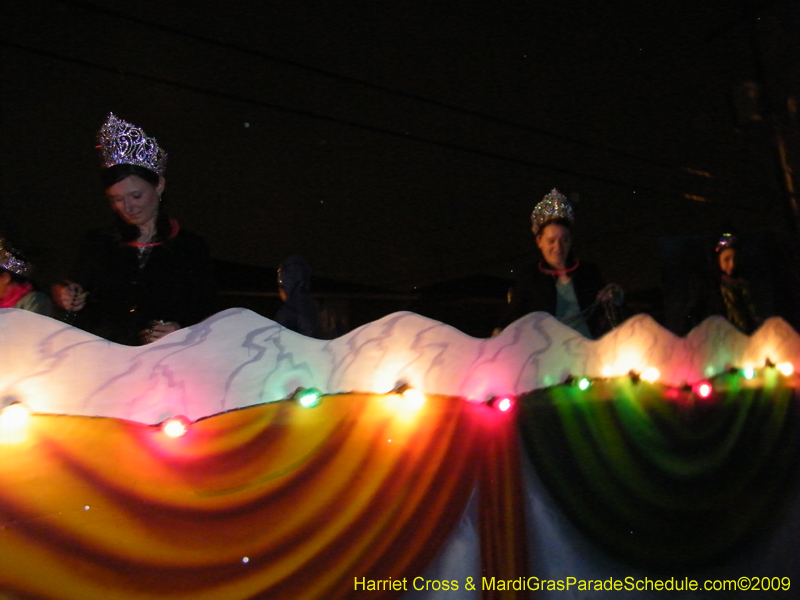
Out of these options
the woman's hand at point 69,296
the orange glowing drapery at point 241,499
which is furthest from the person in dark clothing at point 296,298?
the woman's hand at point 69,296

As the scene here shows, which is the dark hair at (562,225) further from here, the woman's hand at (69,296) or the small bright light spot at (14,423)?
the small bright light spot at (14,423)

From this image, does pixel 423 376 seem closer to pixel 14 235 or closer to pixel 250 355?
pixel 250 355

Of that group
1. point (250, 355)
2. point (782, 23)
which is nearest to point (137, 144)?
point (250, 355)

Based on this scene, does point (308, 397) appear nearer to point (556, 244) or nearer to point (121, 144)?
point (121, 144)

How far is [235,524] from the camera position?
4.83ft

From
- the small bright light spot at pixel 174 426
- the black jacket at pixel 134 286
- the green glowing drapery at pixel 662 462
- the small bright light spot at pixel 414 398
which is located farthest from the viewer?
the green glowing drapery at pixel 662 462

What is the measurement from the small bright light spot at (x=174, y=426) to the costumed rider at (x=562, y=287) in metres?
1.24

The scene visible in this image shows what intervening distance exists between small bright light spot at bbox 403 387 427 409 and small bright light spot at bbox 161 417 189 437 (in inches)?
22.8

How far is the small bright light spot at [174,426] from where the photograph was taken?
1372 millimetres

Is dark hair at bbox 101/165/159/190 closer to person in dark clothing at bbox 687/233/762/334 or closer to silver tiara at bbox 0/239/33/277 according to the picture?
silver tiara at bbox 0/239/33/277

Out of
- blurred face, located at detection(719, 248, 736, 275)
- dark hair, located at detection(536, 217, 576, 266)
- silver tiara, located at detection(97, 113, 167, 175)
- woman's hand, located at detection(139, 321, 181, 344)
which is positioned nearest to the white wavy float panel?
woman's hand, located at detection(139, 321, 181, 344)

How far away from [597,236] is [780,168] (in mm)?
1730

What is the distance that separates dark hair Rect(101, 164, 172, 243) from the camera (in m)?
1.66

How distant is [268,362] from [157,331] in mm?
265
